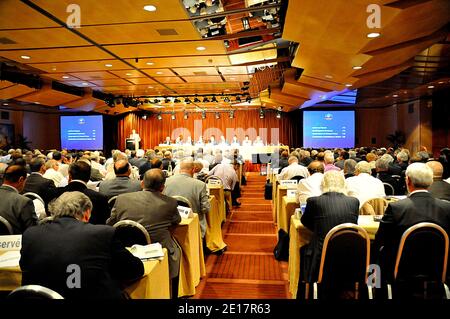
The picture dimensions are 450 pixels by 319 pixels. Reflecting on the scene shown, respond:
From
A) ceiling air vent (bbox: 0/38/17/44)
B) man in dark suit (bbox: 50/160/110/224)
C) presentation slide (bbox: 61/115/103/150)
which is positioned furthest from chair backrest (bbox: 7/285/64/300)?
presentation slide (bbox: 61/115/103/150)

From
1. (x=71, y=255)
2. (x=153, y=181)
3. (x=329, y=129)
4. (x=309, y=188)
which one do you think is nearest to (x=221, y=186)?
(x=309, y=188)

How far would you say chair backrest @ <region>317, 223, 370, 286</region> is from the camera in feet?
7.89

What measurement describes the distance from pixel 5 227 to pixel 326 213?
7.86ft

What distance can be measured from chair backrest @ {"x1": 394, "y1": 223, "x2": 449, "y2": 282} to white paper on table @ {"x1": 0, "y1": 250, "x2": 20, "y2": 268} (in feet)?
7.96

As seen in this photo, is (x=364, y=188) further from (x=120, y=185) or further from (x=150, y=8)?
(x=150, y=8)

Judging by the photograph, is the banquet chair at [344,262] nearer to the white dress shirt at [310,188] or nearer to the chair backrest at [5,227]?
the white dress shirt at [310,188]

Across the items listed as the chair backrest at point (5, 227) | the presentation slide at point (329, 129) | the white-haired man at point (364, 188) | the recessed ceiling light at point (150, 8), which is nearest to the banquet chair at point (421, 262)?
the white-haired man at point (364, 188)

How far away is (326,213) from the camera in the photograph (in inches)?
107

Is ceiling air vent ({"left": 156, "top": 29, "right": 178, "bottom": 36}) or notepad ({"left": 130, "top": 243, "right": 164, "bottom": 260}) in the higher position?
ceiling air vent ({"left": 156, "top": 29, "right": 178, "bottom": 36})

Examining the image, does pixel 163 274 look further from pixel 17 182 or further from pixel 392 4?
pixel 392 4

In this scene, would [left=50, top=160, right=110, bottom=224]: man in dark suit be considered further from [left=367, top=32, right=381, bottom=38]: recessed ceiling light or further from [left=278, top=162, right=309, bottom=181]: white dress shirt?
[left=367, top=32, right=381, bottom=38]: recessed ceiling light

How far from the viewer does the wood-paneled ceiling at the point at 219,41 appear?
4273 millimetres

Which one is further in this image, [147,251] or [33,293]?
[147,251]

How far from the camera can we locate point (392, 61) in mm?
6680
